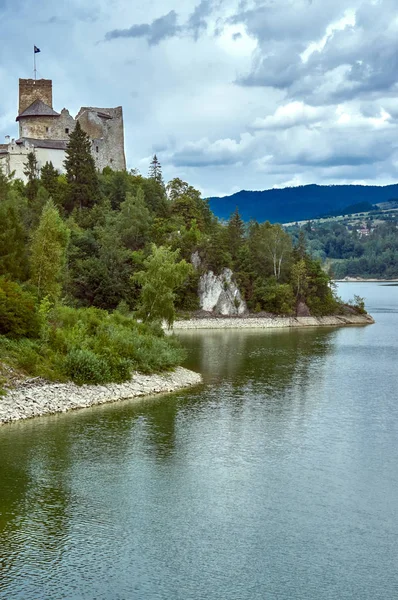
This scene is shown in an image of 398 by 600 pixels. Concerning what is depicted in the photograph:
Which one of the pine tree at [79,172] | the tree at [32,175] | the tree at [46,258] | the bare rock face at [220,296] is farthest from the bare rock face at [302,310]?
the tree at [46,258]

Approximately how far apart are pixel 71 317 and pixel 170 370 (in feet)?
21.1

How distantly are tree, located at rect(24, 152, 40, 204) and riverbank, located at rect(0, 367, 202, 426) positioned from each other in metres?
43.1

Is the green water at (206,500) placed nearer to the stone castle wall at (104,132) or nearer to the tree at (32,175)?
the tree at (32,175)

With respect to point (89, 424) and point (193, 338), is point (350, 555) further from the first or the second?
point (193, 338)

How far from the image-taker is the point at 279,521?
71.5 ft

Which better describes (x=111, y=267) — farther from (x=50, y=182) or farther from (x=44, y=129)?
(x=44, y=129)

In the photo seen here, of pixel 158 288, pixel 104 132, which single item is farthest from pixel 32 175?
pixel 158 288

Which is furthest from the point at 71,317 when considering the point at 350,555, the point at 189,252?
the point at 189,252

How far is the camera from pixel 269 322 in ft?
287

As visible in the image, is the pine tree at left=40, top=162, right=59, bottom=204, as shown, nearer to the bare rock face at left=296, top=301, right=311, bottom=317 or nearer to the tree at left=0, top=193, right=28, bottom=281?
the bare rock face at left=296, top=301, right=311, bottom=317

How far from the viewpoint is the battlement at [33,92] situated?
89.4 m

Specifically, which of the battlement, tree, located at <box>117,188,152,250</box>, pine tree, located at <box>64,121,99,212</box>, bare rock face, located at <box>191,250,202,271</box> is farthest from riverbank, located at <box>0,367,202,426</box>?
the battlement

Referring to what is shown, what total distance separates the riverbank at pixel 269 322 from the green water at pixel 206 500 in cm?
4260

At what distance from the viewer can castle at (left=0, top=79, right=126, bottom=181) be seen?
86938 millimetres
